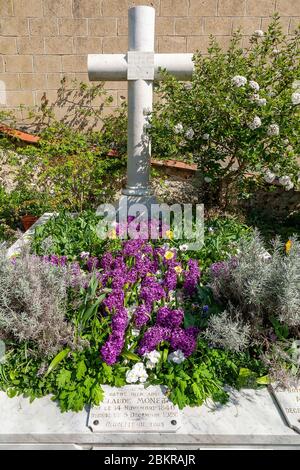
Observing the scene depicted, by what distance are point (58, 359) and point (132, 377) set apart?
1.35 ft

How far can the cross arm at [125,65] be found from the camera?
10.5 feet

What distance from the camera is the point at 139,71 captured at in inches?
125

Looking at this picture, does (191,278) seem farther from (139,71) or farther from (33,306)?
(139,71)

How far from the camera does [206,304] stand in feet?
7.14

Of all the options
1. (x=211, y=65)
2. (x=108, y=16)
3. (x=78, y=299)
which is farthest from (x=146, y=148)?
(x=108, y=16)

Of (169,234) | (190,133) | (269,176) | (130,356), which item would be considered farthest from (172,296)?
(190,133)

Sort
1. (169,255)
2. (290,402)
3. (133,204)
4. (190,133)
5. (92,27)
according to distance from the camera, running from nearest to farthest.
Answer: (290,402) < (169,255) < (190,133) < (133,204) < (92,27)

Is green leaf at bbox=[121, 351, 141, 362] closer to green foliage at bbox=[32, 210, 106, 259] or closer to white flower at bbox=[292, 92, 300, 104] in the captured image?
green foliage at bbox=[32, 210, 106, 259]

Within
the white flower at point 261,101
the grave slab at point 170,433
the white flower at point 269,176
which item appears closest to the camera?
the grave slab at point 170,433

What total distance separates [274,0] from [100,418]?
16.3 feet

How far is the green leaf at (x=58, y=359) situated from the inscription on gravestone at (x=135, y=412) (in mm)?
285

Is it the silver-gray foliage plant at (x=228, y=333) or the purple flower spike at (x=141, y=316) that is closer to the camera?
the silver-gray foliage plant at (x=228, y=333)

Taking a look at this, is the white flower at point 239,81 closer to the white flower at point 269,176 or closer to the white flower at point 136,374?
the white flower at point 269,176

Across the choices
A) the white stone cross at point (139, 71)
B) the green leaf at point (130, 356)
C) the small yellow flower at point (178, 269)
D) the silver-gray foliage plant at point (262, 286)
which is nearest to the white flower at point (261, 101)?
the white stone cross at point (139, 71)
